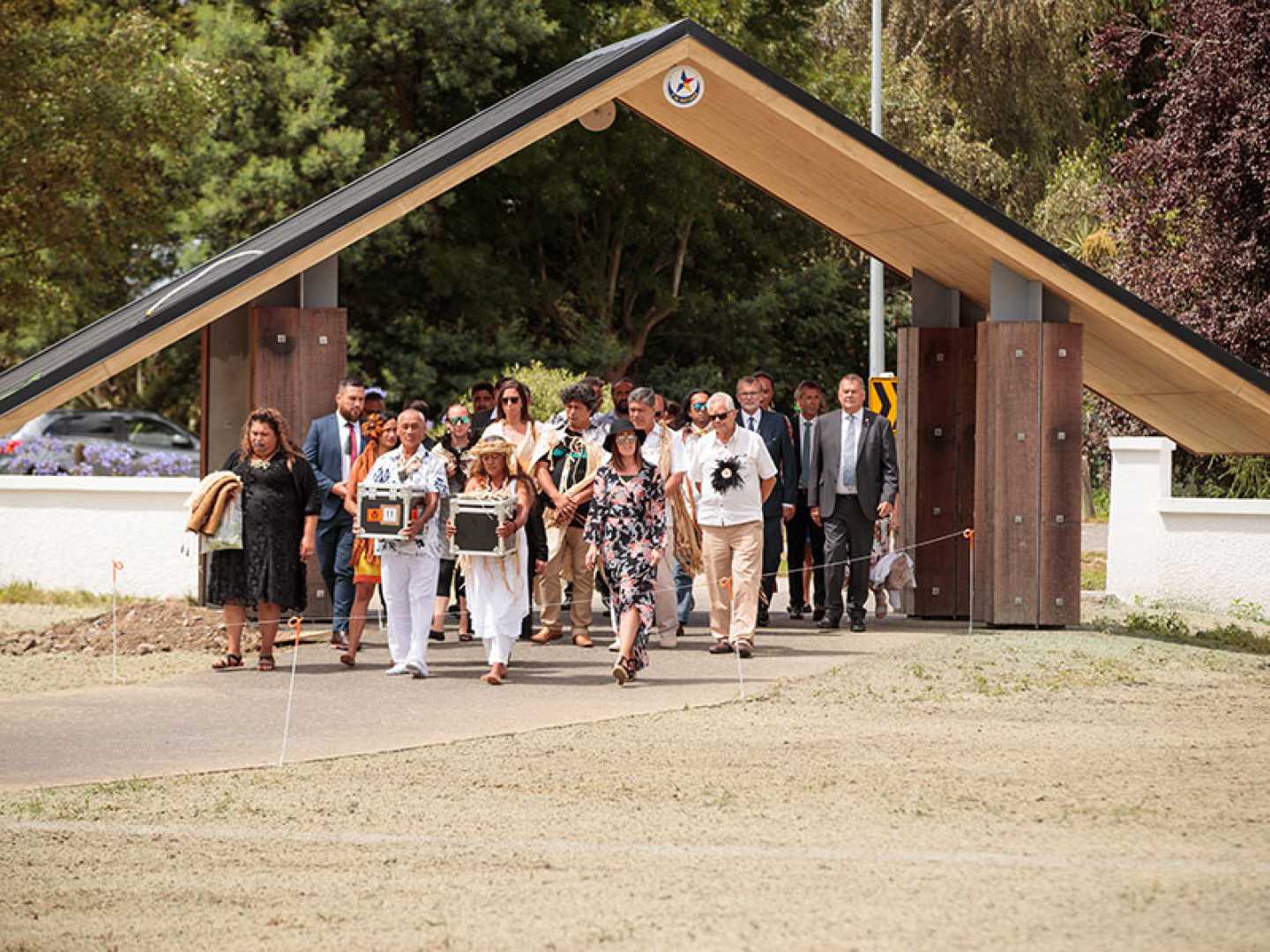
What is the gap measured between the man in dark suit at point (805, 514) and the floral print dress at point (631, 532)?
3.38 metres

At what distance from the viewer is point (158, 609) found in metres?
16.6

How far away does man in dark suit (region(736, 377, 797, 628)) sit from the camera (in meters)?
16.0

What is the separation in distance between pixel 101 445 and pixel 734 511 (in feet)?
51.1

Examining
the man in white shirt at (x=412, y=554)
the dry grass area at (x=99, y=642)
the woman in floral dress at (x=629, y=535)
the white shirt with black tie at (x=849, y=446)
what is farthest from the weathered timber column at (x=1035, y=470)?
the dry grass area at (x=99, y=642)

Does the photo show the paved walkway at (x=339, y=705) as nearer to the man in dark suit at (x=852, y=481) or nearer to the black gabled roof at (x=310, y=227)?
the man in dark suit at (x=852, y=481)

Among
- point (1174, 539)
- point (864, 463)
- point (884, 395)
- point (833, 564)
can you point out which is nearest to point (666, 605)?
point (833, 564)

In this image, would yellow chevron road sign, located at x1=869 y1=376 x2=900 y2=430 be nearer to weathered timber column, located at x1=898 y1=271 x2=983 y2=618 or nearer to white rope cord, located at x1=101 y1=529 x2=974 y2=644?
weathered timber column, located at x1=898 y1=271 x2=983 y2=618

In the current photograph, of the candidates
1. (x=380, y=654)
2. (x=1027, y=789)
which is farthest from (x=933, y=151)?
(x=1027, y=789)

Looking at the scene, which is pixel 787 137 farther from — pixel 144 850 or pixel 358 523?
pixel 144 850

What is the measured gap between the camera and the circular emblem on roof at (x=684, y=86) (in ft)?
51.0

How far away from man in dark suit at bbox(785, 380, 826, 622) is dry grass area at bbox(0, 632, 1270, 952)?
513cm

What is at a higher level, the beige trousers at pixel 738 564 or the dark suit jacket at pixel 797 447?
the dark suit jacket at pixel 797 447

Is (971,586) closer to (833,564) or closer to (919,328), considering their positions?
(833,564)

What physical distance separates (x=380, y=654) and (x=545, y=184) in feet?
77.2
